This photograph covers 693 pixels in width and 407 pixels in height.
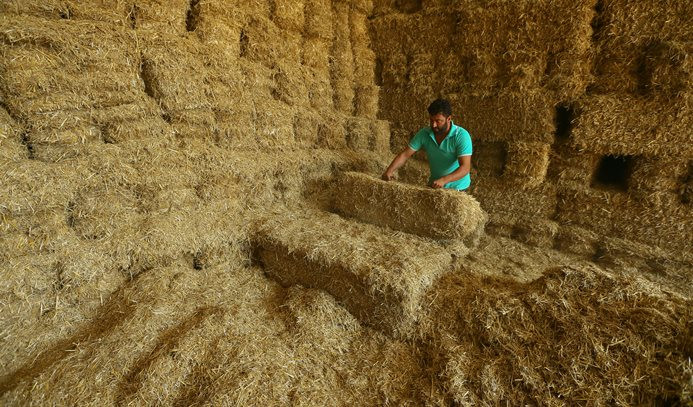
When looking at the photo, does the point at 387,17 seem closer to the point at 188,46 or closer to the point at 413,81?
the point at 413,81

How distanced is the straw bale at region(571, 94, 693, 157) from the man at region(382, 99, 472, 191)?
6.31 ft

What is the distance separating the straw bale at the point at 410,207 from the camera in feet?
11.7

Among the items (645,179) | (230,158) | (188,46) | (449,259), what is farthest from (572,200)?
(188,46)

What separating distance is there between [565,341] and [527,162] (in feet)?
11.5

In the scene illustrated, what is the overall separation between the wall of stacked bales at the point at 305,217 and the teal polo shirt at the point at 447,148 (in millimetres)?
1025

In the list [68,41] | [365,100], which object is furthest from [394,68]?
[68,41]

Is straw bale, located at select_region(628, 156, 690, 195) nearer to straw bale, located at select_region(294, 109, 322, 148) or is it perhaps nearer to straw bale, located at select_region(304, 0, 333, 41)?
straw bale, located at select_region(294, 109, 322, 148)

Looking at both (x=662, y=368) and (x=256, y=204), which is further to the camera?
(x=256, y=204)

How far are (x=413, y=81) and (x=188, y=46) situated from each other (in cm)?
412

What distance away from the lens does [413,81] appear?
232 inches

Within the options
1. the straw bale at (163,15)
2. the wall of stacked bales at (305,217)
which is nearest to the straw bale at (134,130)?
the wall of stacked bales at (305,217)

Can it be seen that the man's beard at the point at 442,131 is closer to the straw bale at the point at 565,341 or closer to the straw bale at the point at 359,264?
the straw bale at the point at 359,264

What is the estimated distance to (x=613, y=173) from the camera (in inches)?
193

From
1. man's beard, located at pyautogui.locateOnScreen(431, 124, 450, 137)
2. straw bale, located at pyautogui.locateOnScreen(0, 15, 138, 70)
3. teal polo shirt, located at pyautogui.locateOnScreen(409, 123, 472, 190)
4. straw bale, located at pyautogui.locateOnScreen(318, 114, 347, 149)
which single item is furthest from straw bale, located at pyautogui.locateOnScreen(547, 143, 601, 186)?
straw bale, located at pyautogui.locateOnScreen(0, 15, 138, 70)
